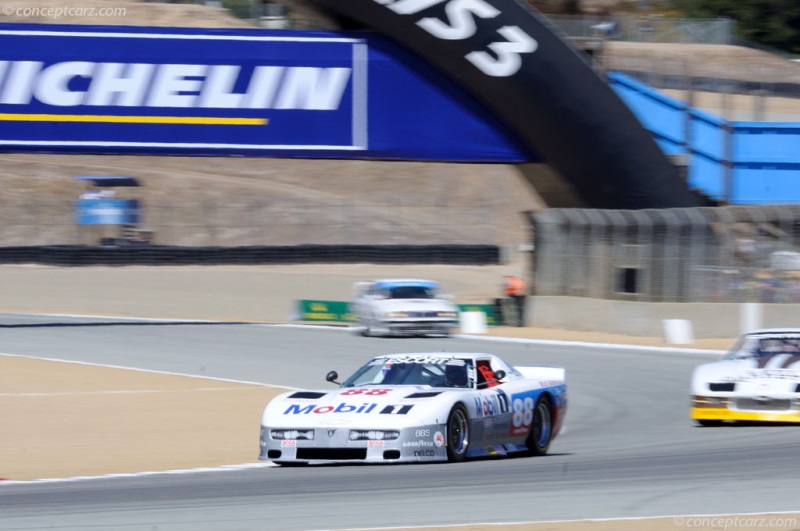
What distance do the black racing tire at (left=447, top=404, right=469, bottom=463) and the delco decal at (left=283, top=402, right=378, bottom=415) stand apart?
65cm

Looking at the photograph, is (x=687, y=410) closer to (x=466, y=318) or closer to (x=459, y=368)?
(x=459, y=368)

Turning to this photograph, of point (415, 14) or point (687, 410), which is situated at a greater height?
point (415, 14)

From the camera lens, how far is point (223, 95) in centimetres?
2258

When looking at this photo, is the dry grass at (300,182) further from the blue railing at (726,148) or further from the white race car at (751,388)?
the white race car at (751,388)

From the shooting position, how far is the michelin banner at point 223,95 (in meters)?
22.4

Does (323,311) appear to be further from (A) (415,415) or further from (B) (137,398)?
(A) (415,415)

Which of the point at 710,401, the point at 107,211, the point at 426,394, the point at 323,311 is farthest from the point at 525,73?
the point at 107,211

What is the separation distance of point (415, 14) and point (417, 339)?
7286 mm

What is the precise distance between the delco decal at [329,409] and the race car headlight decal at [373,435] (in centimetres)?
19

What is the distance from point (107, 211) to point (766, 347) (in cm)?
3298

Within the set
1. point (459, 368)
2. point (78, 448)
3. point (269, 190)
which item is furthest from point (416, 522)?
point (269, 190)

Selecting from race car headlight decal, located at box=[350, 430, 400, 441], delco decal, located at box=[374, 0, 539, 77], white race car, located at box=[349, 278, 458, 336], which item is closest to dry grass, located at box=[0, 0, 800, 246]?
white race car, located at box=[349, 278, 458, 336]

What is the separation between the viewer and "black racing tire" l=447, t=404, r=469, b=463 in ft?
34.7

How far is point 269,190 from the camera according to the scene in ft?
183
